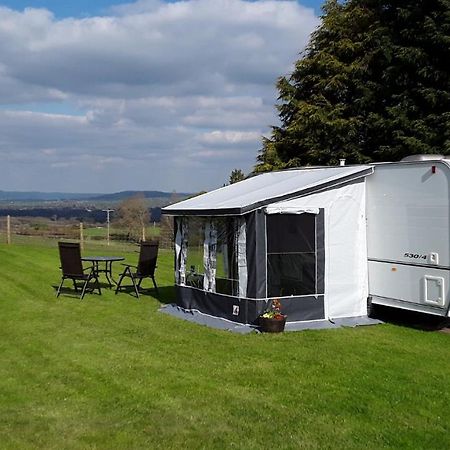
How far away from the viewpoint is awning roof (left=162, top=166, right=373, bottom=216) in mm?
9041

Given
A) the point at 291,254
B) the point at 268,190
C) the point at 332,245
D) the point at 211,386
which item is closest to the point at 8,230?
the point at 268,190

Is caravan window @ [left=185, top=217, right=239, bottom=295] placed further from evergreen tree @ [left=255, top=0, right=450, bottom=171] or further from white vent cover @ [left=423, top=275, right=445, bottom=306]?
evergreen tree @ [left=255, top=0, right=450, bottom=171]

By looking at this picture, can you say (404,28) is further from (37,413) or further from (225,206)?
(37,413)

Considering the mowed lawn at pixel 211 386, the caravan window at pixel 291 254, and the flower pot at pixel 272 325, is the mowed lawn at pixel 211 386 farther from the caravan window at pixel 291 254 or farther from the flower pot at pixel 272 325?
the caravan window at pixel 291 254

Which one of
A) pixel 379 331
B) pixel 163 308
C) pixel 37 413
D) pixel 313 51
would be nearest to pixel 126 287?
pixel 163 308

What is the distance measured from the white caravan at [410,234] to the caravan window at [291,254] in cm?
106

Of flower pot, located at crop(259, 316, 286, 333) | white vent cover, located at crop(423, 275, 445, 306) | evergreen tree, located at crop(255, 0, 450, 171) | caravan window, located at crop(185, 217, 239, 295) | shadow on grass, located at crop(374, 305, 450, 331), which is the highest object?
evergreen tree, located at crop(255, 0, 450, 171)

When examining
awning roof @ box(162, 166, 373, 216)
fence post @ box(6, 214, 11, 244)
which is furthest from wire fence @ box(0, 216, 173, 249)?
awning roof @ box(162, 166, 373, 216)

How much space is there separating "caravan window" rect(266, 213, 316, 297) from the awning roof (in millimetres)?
380

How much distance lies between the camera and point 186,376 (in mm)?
6293

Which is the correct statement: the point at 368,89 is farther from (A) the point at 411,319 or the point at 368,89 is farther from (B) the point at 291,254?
(B) the point at 291,254

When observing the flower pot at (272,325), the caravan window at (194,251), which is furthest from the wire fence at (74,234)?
the flower pot at (272,325)

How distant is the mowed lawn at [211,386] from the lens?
464 centimetres

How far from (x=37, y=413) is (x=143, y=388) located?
3.57 ft
